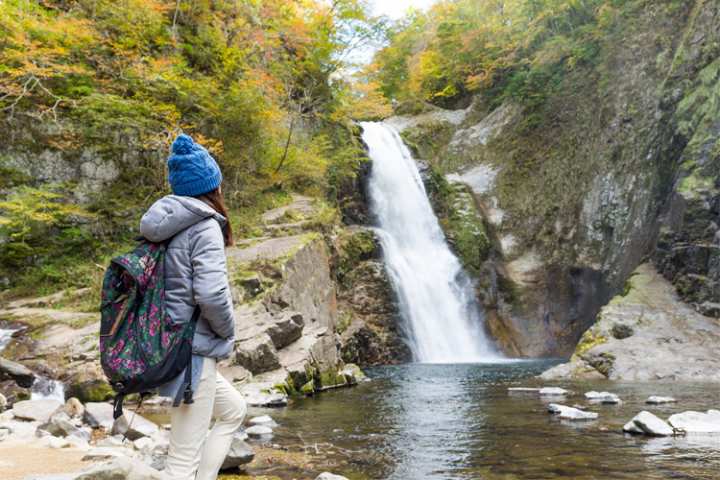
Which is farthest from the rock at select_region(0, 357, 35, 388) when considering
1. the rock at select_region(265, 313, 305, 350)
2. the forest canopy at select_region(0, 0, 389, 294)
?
the forest canopy at select_region(0, 0, 389, 294)

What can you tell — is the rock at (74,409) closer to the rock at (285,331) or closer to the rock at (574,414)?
the rock at (285,331)

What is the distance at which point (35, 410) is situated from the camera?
610 centimetres

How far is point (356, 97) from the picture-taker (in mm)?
23406

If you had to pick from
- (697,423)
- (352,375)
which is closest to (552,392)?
(697,423)

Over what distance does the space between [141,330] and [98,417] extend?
4.65 m

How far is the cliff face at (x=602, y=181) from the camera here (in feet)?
45.7

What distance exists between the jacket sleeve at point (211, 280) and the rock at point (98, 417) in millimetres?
4465

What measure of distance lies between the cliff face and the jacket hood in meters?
13.9

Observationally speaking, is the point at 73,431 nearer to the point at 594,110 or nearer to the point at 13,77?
the point at 13,77

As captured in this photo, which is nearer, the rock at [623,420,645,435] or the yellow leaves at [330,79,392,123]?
the rock at [623,420,645,435]

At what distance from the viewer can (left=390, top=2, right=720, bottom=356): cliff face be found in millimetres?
13936

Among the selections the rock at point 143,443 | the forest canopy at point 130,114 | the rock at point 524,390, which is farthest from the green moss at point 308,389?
the forest canopy at point 130,114

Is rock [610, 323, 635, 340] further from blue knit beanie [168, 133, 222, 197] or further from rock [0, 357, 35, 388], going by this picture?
blue knit beanie [168, 133, 222, 197]

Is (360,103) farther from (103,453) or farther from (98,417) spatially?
(103,453)
